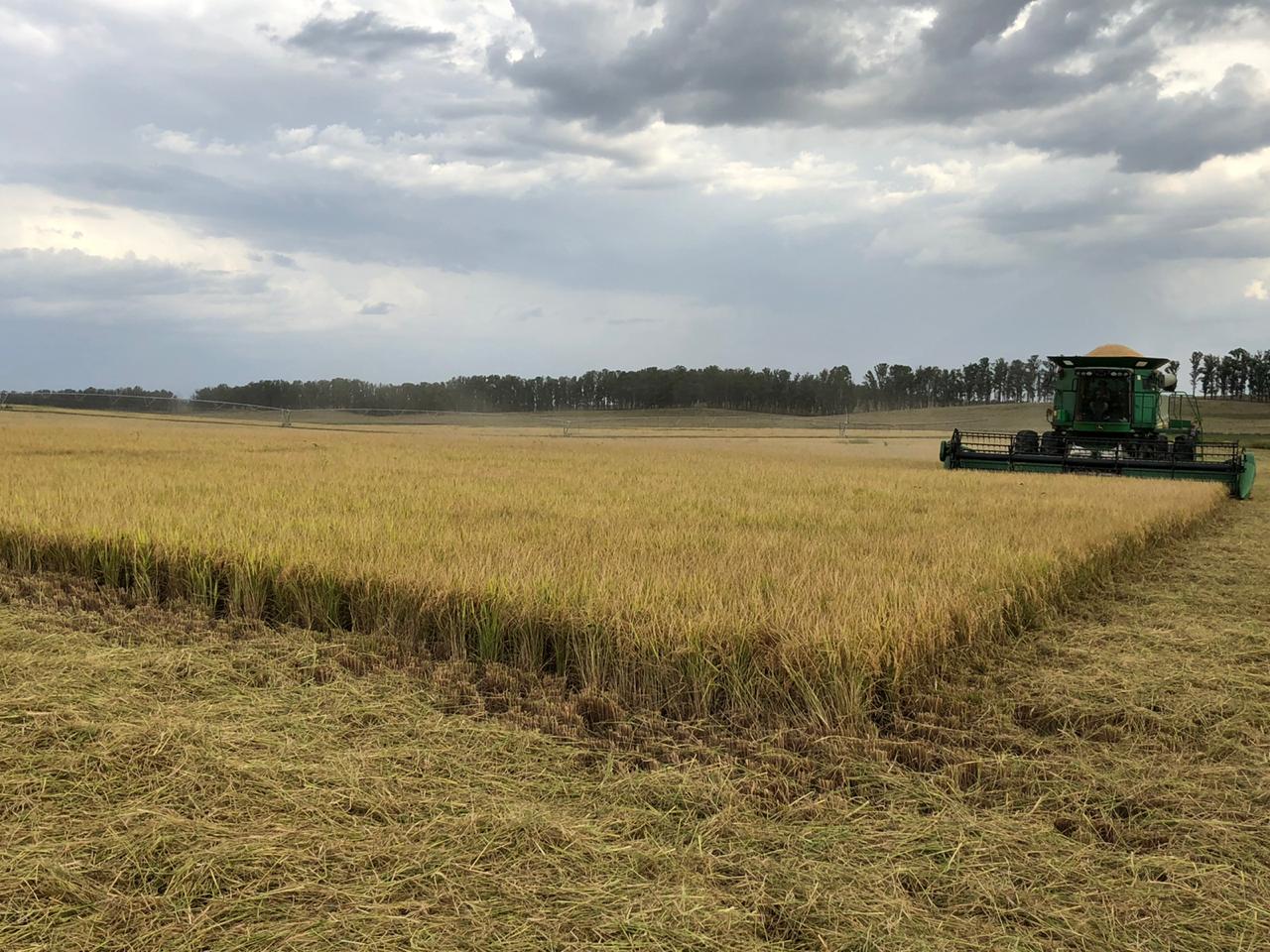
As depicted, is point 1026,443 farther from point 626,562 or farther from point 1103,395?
point 626,562

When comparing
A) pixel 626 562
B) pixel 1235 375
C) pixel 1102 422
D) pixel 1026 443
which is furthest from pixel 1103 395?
pixel 1235 375

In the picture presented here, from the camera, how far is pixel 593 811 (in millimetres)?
3299

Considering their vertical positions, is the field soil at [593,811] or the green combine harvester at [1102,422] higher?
the green combine harvester at [1102,422]

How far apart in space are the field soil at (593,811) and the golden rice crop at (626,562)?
12.7 inches

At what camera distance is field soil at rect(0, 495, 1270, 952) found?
8.63 ft

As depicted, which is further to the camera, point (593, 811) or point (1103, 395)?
point (1103, 395)

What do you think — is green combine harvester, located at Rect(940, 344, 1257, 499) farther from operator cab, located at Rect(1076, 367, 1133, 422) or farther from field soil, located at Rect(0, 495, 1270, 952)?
field soil, located at Rect(0, 495, 1270, 952)

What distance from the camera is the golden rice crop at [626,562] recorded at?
449cm

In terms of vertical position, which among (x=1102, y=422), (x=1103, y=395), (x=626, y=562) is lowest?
(x=626, y=562)

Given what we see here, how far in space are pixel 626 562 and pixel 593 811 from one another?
3236mm

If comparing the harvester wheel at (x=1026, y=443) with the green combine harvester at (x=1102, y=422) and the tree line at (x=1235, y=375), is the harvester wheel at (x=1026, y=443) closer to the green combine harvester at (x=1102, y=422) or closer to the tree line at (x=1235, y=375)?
the green combine harvester at (x=1102, y=422)

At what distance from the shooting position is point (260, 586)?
6273 millimetres

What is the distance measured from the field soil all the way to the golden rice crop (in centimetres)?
32

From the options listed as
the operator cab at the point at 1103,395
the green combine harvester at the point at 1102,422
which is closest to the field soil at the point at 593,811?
the green combine harvester at the point at 1102,422
